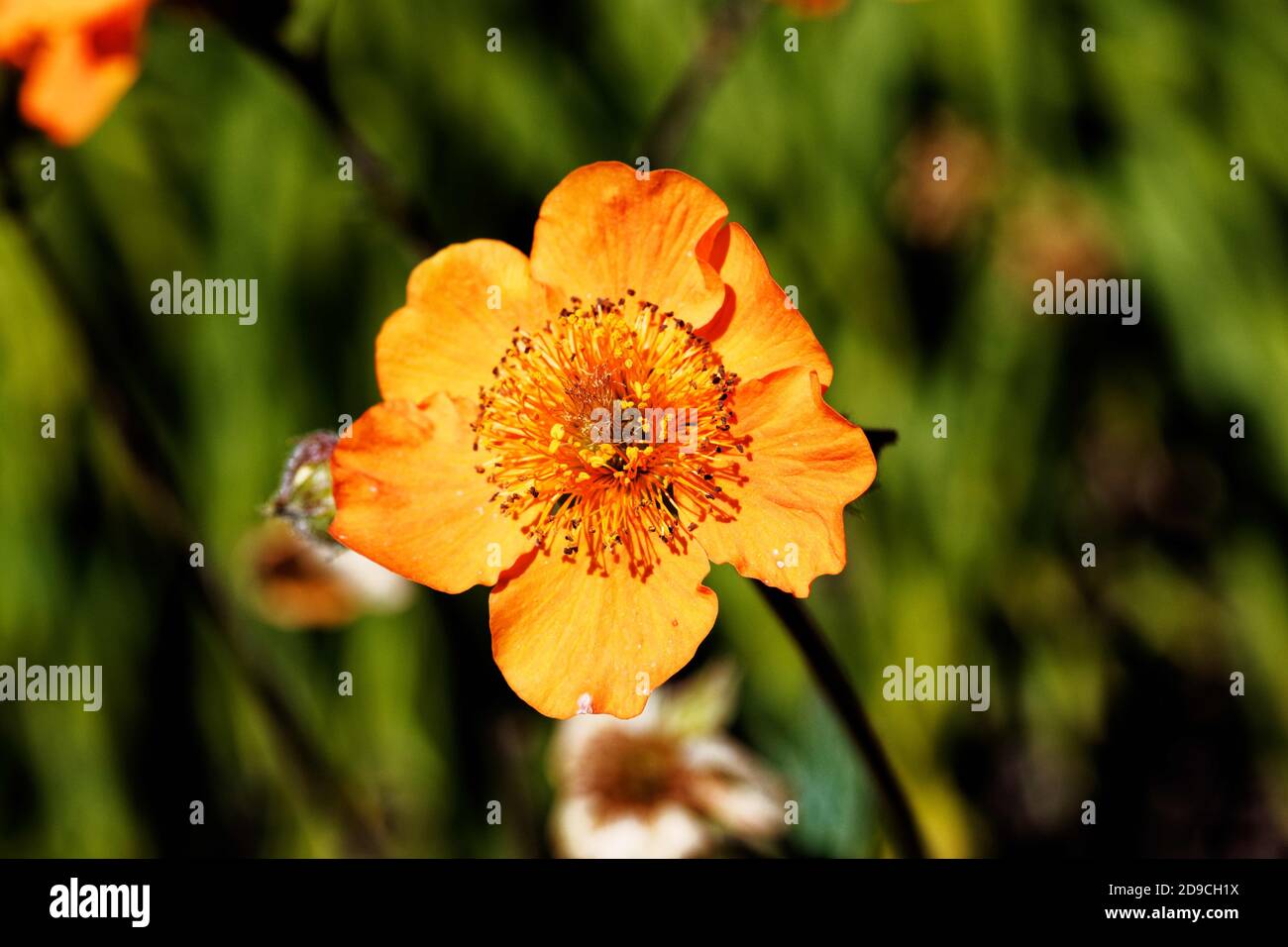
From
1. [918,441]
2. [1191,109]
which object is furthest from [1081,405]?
[1191,109]

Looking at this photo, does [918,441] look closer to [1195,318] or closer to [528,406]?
[1195,318]

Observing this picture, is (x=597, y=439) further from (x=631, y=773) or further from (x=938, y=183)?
(x=938, y=183)

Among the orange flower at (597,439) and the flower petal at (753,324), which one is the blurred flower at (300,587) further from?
the flower petal at (753,324)

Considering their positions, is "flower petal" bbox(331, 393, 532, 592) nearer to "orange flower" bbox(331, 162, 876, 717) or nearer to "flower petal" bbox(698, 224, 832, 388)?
"orange flower" bbox(331, 162, 876, 717)

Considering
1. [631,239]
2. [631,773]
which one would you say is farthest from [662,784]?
[631,239]

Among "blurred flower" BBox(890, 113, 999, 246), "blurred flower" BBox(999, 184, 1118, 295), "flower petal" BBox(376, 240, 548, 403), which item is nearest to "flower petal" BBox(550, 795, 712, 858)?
"flower petal" BBox(376, 240, 548, 403)

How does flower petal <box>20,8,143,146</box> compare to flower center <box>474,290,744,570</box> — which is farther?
flower petal <box>20,8,143,146</box>
